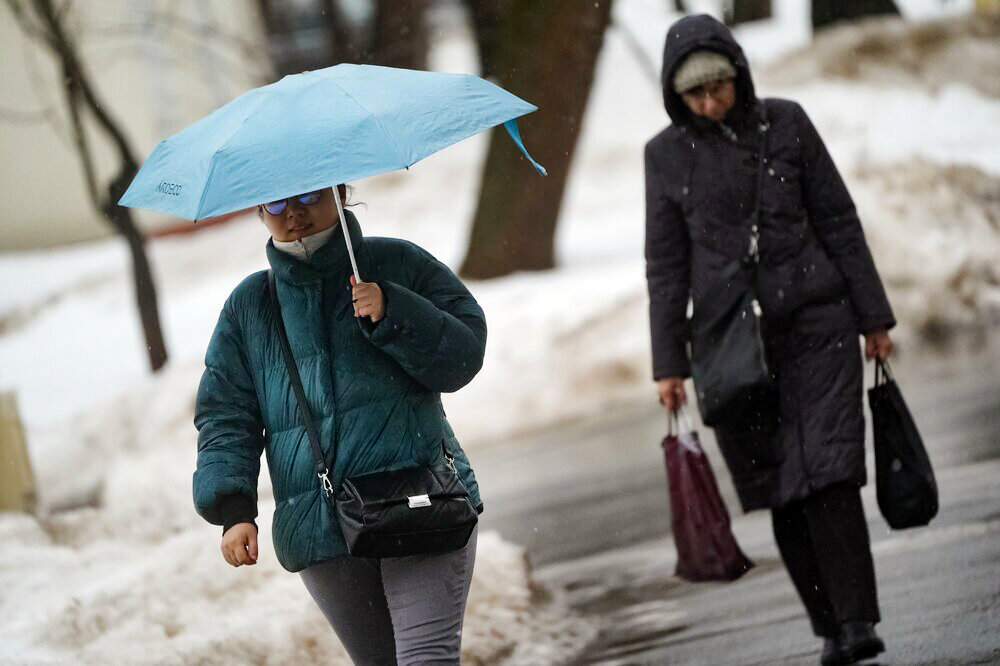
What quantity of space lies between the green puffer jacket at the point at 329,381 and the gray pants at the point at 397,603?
3.6 inches

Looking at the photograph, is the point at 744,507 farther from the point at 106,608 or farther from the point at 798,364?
the point at 106,608

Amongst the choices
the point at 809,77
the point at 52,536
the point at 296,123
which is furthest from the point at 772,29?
the point at 296,123

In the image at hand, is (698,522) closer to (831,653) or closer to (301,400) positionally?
(831,653)

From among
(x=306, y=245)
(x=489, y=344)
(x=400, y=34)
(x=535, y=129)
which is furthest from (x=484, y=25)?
(x=306, y=245)

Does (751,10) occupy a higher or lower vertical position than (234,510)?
lower

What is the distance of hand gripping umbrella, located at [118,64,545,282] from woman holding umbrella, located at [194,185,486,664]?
12 cm

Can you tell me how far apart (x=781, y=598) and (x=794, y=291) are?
4.71 feet

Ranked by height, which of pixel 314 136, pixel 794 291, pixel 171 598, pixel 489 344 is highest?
pixel 314 136

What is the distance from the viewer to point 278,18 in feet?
50.1

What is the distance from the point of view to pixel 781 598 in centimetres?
546

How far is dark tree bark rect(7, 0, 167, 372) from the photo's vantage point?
32.8 ft

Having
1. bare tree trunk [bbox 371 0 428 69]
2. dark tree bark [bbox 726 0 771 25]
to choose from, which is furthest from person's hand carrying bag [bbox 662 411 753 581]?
dark tree bark [bbox 726 0 771 25]

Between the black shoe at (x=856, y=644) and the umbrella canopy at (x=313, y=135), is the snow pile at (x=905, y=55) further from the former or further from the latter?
the umbrella canopy at (x=313, y=135)

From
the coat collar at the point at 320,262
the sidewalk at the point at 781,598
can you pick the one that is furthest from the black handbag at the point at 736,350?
the coat collar at the point at 320,262
